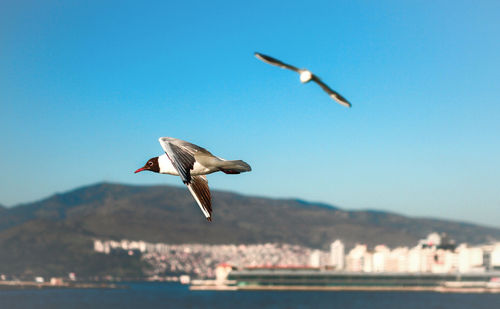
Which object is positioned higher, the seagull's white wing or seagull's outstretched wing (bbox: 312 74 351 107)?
seagull's outstretched wing (bbox: 312 74 351 107)

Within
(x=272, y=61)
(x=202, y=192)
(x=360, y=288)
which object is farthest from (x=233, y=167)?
(x=360, y=288)

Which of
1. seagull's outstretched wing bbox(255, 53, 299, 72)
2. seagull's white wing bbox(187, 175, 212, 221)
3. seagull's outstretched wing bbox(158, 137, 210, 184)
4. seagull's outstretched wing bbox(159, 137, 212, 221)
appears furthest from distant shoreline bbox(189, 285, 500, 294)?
seagull's outstretched wing bbox(158, 137, 210, 184)

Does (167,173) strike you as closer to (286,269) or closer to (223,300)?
(223,300)

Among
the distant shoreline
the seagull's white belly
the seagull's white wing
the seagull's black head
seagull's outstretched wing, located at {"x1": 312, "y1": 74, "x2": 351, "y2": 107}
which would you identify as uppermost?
seagull's outstretched wing, located at {"x1": 312, "y1": 74, "x2": 351, "y2": 107}

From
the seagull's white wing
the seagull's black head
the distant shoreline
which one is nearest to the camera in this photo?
the seagull's white wing

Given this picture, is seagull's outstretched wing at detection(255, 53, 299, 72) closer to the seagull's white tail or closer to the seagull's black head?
the seagull's white tail

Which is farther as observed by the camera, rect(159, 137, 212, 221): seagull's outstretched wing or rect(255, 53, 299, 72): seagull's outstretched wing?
rect(255, 53, 299, 72): seagull's outstretched wing

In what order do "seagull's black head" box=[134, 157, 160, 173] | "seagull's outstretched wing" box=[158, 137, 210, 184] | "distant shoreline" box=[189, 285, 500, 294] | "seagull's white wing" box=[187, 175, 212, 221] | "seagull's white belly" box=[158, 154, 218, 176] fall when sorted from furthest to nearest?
"distant shoreline" box=[189, 285, 500, 294], "seagull's black head" box=[134, 157, 160, 173], "seagull's white belly" box=[158, 154, 218, 176], "seagull's white wing" box=[187, 175, 212, 221], "seagull's outstretched wing" box=[158, 137, 210, 184]

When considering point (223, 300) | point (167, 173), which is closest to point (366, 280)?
point (223, 300)
